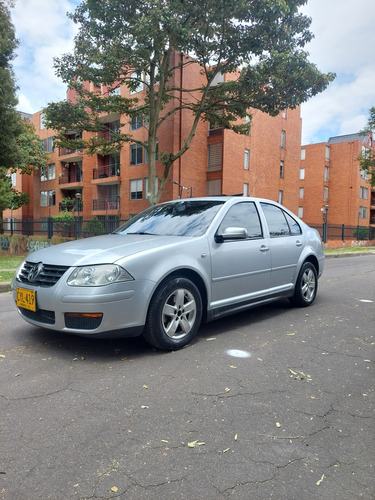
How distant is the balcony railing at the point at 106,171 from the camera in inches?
1158

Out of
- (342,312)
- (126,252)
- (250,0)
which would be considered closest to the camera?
(126,252)

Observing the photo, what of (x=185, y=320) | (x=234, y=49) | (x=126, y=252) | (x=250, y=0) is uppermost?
(x=250, y=0)

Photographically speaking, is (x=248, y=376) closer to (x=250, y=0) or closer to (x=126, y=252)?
(x=126, y=252)

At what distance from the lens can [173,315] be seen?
379 centimetres

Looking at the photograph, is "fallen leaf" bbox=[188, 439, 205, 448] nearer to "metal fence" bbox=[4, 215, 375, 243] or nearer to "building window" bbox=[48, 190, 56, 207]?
"metal fence" bbox=[4, 215, 375, 243]

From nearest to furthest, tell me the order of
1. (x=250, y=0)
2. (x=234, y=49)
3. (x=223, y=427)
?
(x=223, y=427) < (x=250, y=0) < (x=234, y=49)

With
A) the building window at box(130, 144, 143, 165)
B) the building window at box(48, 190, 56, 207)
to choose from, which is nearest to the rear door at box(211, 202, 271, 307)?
the building window at box(130, 144, 143, 165)

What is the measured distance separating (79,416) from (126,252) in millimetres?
1571

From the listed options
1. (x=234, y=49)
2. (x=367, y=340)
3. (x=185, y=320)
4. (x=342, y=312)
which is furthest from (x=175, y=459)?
(x=234, y=49)

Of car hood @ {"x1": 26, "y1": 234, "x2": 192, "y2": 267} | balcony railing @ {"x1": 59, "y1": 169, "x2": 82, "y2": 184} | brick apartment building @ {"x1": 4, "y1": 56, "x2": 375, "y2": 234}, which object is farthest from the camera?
balcony railing @ {"x1": 59, "y1": 169, "x2": 82, "y2": 184}

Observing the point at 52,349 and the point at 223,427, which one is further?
the point at 52,349

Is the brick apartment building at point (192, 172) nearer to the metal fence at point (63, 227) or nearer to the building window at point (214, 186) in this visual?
the building window at point (214, 186)

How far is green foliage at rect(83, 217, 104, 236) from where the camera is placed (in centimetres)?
1717

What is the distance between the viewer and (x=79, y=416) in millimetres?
2549
